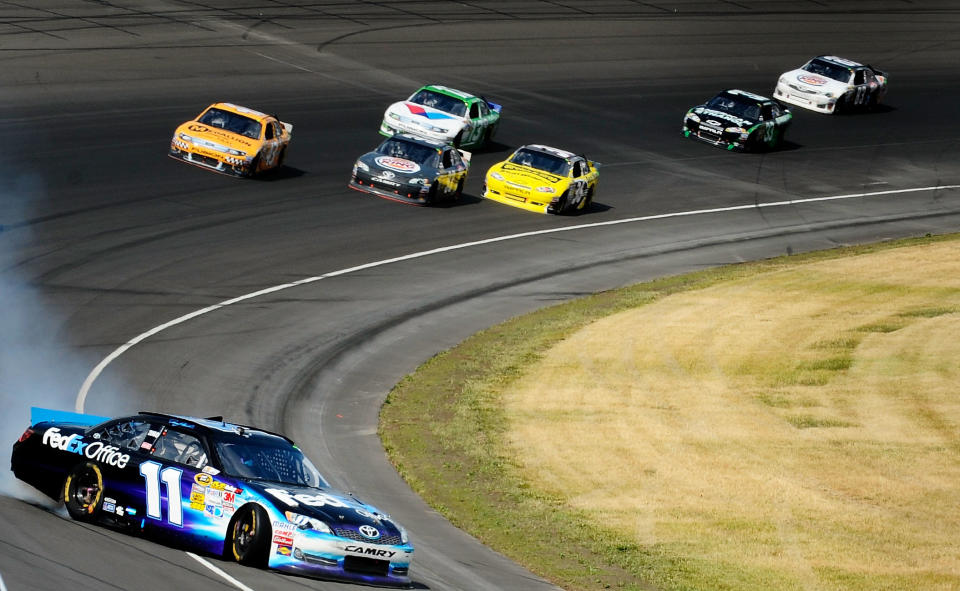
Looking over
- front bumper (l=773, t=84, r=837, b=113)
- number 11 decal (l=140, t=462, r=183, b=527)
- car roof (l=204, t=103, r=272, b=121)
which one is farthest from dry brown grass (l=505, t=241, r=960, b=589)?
front bumper (l=773, t=84, r=837, b=113)

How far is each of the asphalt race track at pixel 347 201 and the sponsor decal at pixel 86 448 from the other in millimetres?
676

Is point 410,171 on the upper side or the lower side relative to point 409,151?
lower

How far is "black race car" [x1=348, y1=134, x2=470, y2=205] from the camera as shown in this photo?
114 ft

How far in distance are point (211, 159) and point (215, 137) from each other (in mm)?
549

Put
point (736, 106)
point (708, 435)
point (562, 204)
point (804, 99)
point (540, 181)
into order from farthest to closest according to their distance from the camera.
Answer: point (804, 99), point (736, 106), point (562, 204), point (540, 181), point (708, 435)

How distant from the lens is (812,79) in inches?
1959

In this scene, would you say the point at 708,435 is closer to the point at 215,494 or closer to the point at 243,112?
the point at 215,494

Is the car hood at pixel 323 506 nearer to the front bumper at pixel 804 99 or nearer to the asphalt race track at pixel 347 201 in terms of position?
the asphalt race track at pixel 347 201

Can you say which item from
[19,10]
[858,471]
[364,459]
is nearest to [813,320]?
[858,471]

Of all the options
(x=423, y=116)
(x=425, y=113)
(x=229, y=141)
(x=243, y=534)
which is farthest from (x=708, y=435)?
(x=425, y=113)

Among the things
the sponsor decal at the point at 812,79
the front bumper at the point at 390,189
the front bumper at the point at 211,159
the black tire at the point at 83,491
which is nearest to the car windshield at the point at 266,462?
the black tire at the point at 83,491

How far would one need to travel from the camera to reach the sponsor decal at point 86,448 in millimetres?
14031

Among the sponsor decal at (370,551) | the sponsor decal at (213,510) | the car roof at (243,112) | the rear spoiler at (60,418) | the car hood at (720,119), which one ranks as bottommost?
the car hood at (720,119)

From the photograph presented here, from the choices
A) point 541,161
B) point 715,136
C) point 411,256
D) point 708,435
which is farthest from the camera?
point 715,136
